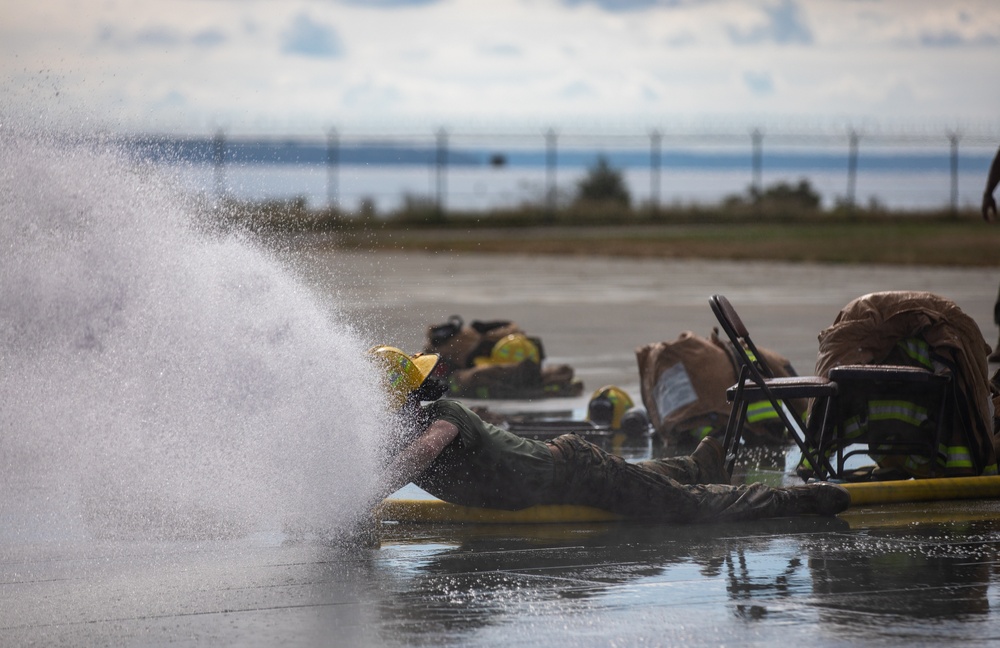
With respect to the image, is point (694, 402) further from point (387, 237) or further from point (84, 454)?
point (387, 237)

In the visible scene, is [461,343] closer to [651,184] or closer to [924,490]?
[924,490]

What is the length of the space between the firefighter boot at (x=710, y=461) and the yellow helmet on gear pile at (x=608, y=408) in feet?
8.24

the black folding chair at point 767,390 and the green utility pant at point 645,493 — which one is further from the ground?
the black folding chair at point 767,390

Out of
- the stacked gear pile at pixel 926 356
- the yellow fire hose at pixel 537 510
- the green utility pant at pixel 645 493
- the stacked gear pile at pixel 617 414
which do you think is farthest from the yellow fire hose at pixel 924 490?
the stacked gear pile at pixel 617 414

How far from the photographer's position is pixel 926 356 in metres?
7.72

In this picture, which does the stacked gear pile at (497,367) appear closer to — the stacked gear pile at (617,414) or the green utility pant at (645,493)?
the stacked gear pile at (617,414)

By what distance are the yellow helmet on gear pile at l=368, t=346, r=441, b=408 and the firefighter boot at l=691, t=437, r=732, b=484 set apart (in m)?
1.75

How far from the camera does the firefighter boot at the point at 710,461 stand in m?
7.58

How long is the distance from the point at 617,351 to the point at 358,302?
22.1 ft

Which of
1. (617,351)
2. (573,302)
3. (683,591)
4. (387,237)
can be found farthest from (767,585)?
(387,237)

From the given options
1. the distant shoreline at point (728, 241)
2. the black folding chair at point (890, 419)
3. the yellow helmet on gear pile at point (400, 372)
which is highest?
the distant shoreline at point (728, 241)

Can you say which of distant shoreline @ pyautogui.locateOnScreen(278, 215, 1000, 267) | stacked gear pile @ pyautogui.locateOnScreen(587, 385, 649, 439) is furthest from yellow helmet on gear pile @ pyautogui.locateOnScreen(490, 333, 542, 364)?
distant shoreline @ pyautogui.locateOnScreen(278, 215, 1000, 267)

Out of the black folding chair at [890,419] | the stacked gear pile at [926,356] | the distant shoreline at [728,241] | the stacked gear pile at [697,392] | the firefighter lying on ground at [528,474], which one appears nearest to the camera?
the firefighter lying on ground at [528,474]

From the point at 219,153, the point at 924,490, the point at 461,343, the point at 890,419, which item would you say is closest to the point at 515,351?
the point at 461,343
